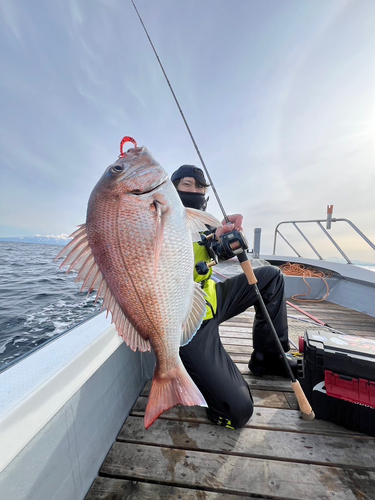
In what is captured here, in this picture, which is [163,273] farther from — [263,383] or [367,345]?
[263,383]

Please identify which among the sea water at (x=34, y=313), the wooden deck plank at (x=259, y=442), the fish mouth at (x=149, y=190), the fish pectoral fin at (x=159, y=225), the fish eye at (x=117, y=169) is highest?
the fish eye at (x=117, y=169)

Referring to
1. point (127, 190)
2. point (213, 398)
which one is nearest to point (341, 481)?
point (213, 398)

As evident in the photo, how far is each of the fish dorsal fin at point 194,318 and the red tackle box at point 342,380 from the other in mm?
912

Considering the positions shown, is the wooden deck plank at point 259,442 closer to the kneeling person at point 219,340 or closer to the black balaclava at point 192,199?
the kneeling person at point 219,340

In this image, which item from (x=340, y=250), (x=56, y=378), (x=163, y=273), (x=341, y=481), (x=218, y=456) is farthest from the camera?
(x=340, y=250)

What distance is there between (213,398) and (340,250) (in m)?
5.51

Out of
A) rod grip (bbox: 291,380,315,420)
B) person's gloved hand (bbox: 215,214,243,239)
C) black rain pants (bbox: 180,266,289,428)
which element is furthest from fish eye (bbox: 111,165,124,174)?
rod grip (bbox: 291,380,315,420)

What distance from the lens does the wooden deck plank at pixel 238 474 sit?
125 cm

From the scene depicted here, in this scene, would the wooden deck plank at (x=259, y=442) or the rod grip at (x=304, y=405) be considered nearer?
the wooden deck plank at (x=259, y=442)

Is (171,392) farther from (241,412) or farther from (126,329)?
(241,412)

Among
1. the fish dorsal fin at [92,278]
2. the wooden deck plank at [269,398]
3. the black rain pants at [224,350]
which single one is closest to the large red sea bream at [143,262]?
the fish dorsal fin at [92,278]

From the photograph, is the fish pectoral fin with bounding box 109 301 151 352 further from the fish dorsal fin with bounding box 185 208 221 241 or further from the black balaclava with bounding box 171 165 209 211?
the black balaclava with bounding box 171 165 209 211

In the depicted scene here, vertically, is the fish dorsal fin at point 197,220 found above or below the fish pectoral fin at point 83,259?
above

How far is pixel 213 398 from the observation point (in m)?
1.71
